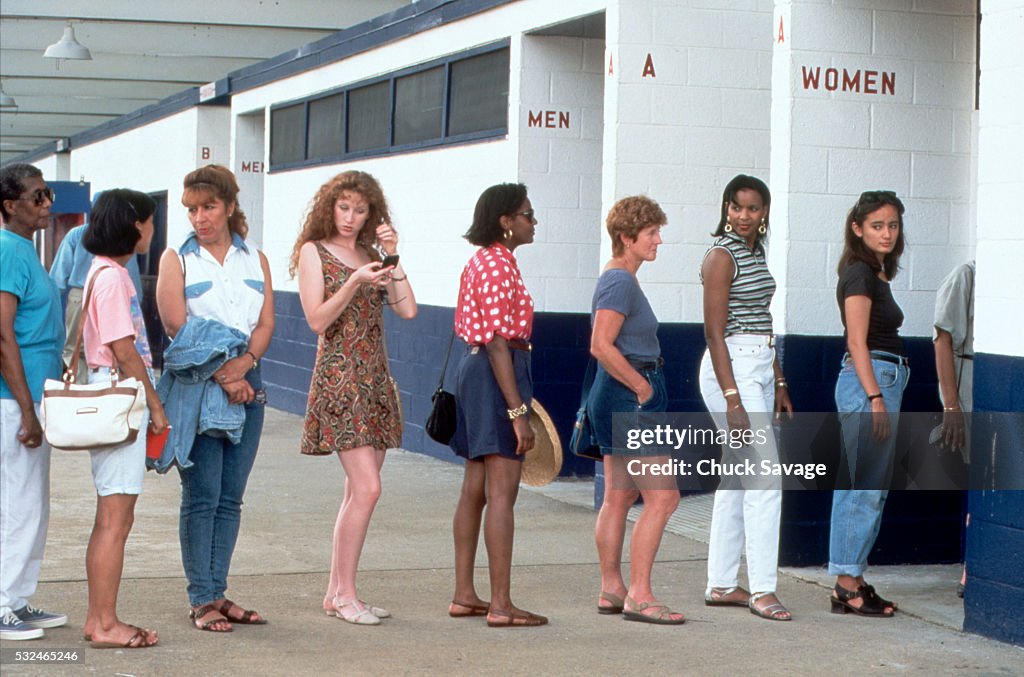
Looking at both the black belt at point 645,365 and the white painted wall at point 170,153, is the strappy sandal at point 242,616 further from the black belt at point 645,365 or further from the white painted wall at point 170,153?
the white painted wall at point 170,153

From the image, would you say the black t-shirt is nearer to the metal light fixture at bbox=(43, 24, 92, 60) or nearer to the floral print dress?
the floral print dress

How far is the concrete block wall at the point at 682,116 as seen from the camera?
386 inches

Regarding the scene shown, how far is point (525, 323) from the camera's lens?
263 inches

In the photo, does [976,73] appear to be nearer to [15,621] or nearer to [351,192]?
[351,192]

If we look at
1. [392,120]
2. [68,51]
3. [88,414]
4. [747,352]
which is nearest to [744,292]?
[747,352]

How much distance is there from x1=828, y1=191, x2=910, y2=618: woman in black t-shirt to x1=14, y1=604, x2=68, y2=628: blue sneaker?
327 centimetres

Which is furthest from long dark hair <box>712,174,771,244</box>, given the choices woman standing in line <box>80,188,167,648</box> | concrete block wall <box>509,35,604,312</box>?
concrete block wall <box>509,35,604,312</box>

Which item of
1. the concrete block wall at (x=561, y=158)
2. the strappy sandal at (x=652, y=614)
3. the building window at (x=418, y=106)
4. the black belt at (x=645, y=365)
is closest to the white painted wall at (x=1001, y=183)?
the black belt at (x=645, y=365)

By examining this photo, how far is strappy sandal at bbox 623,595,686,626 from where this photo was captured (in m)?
6.77

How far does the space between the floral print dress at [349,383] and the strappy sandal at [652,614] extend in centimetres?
121

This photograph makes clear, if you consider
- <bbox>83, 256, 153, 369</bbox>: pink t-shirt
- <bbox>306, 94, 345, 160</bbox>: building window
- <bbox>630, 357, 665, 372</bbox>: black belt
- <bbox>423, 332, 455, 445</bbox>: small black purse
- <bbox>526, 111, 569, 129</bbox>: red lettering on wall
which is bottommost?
Result: <bbox>423, 332, 455, 445</bbox>: small black purse

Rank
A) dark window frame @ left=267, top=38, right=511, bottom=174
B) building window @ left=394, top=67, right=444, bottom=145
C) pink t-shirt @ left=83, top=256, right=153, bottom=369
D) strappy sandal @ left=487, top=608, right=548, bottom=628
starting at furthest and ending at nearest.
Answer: building window @ left=394, top=67, right=444, bottom=145 → dark window frame @ left=267, top=38, right=511, bottom=174 → strappy sandal @ left=487, top=608, right=548, bottom=628 → pink t-shirt @ left=83, top=256, right=153, bottom=369

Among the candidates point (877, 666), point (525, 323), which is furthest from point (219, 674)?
point (877, 666)

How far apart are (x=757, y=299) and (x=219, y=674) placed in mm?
2742
